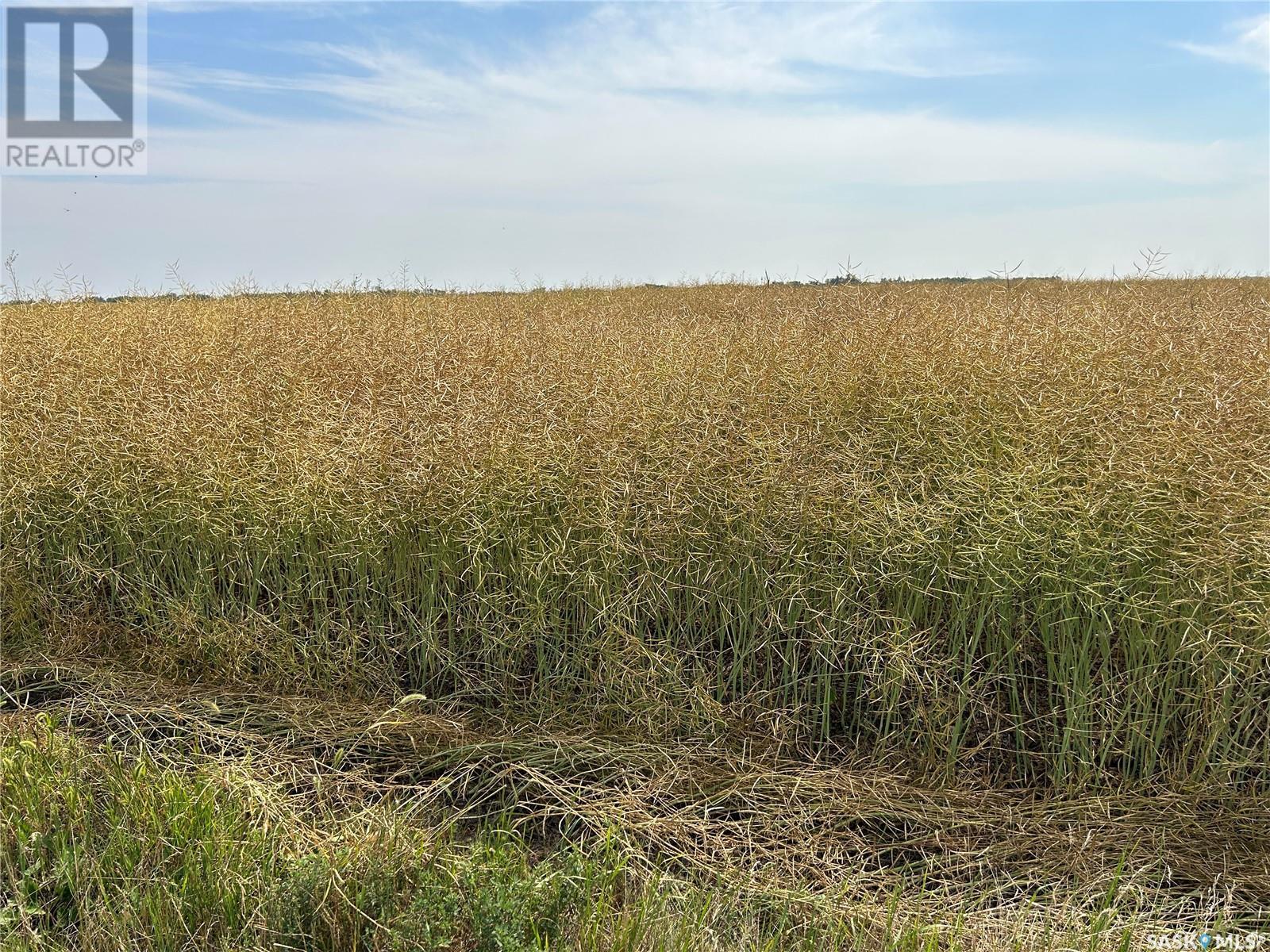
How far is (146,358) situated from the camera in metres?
5.02

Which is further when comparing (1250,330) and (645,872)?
(1250,330)

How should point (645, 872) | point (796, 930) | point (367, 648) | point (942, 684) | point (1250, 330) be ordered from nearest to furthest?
point (796, 930) < point (645, 872) < point (942, 684) < point (367, 648) < point (1250, 330)

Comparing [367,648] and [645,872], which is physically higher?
[367,648]

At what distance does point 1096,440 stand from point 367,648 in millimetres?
2788

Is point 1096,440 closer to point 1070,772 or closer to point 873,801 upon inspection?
point 1070,772

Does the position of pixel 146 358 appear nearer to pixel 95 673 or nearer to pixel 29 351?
pixel 29 351

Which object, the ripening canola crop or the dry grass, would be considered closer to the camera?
the dry grass

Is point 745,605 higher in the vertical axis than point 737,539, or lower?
lower

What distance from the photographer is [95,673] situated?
10.9 ft

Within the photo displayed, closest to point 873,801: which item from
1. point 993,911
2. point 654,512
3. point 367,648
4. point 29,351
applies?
point 993,911

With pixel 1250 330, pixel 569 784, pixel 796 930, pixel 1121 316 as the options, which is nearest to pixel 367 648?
pixel 569 784

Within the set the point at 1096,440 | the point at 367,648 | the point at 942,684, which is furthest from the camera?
the point at 367,648

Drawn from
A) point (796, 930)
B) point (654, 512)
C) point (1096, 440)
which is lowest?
point (796, 930)

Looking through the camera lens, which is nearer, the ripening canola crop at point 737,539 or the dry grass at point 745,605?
the dry grass at point 745,605
